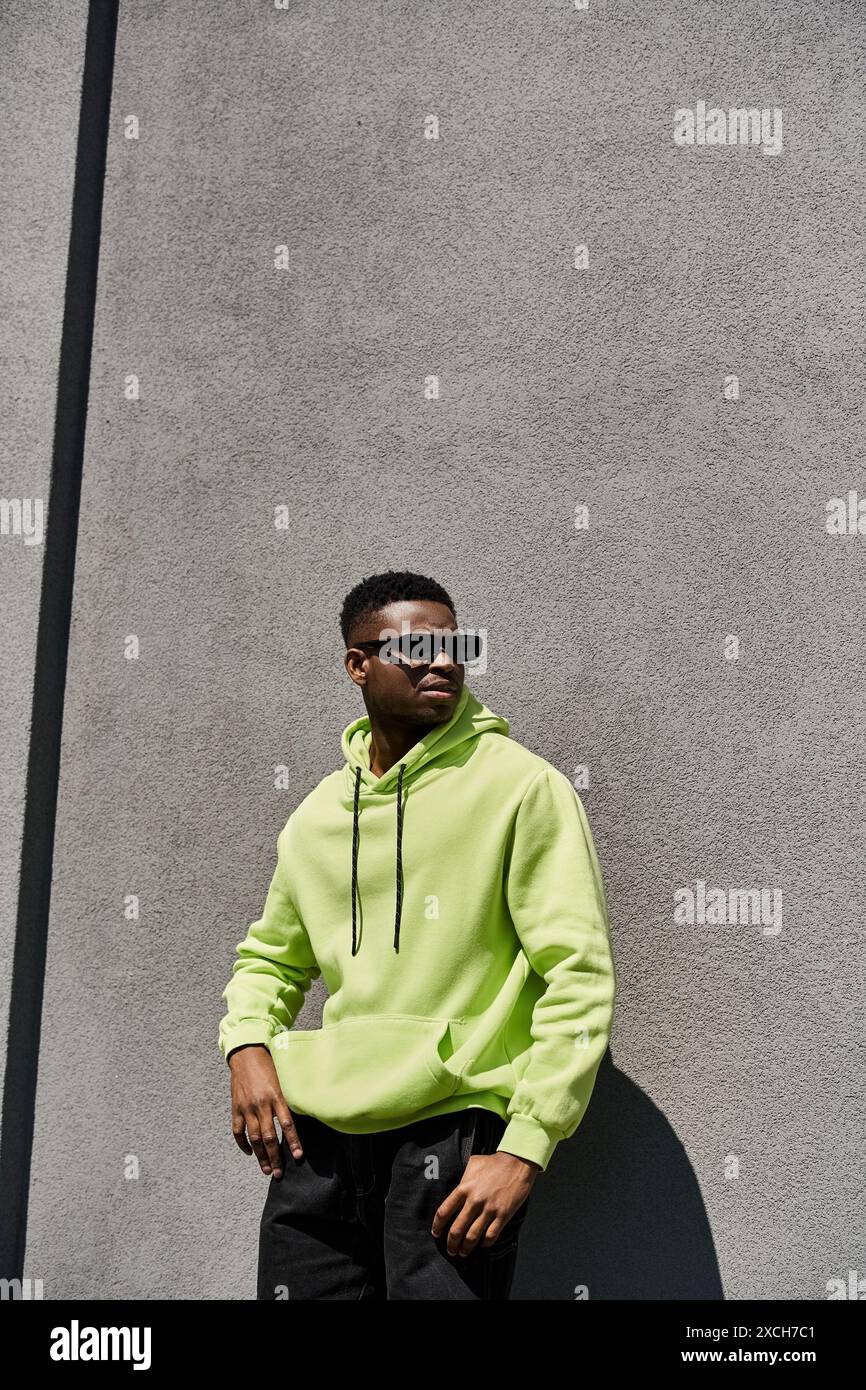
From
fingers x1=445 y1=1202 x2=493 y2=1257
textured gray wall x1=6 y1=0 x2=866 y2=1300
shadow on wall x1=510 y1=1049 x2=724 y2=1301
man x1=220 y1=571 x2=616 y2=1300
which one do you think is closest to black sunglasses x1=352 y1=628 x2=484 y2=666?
man x1=220 y1=571 x2=616 y2=1300

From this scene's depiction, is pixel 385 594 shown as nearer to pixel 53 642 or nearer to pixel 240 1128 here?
pixel 240 1128

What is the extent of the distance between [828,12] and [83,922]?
3710 millimetres

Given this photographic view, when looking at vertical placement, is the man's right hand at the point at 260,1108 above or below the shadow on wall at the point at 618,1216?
above

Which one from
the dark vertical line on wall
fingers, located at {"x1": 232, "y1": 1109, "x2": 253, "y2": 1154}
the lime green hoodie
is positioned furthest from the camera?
the dark vertical line on wall

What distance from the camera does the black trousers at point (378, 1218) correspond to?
225 centimetres

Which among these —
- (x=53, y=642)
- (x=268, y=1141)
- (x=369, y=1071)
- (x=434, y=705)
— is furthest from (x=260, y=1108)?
(x=53, y=642)

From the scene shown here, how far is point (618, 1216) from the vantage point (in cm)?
314

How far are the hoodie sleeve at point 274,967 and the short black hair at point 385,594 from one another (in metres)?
0.55

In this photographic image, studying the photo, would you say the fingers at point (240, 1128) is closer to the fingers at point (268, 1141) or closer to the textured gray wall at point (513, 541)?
the fingers at point (268, 1141)

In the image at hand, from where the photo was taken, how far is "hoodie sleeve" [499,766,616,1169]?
2209 mm

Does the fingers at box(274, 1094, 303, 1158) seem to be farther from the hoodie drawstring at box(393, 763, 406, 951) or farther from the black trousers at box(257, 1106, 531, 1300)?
the hoodie drawstring at box(393, 763, 406, 951)

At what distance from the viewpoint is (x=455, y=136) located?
144 inches

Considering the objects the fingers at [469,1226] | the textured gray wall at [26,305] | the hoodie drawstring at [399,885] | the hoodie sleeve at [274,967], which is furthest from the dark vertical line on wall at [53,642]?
the fingers at [469,1226]

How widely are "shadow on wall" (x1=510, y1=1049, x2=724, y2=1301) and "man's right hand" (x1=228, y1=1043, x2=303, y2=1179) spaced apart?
A: 969 mm
